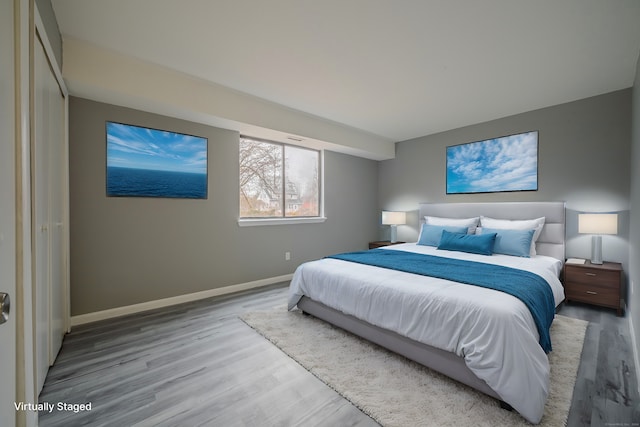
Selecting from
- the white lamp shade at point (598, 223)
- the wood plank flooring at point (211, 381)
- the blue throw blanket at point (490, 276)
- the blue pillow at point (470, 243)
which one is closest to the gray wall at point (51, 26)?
the wood plank flooring at point (211, 381)

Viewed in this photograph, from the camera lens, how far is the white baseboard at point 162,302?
2.79 metres

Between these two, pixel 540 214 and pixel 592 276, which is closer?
pixel 592 276

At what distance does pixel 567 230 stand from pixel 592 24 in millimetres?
2569

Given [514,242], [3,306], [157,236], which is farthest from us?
[514,242]

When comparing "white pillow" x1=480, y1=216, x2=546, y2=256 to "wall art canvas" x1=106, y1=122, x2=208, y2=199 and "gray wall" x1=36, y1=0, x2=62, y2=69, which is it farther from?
"gray wall" x1=36, y1=0, x2=62, y2=69

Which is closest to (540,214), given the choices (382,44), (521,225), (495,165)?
(521,225)

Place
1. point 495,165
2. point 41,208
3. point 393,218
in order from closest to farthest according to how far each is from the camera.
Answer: point 41,208 → point 495,165 → point 393,218

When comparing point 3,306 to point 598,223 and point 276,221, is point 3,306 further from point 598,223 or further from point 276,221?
point 598,223

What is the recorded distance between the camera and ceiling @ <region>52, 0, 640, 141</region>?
1937 mm

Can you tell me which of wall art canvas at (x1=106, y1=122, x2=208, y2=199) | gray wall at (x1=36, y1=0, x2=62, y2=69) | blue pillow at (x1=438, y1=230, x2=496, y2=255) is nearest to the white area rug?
blue pillow at (x1=438, y1=230, x2=496, y2=255)

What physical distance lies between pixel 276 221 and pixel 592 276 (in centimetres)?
402

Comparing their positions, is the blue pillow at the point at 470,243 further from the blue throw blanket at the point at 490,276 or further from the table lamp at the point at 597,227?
the table lamp at the point at 597,227

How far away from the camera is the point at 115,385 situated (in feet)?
6.04

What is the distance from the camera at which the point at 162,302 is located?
3240mm
